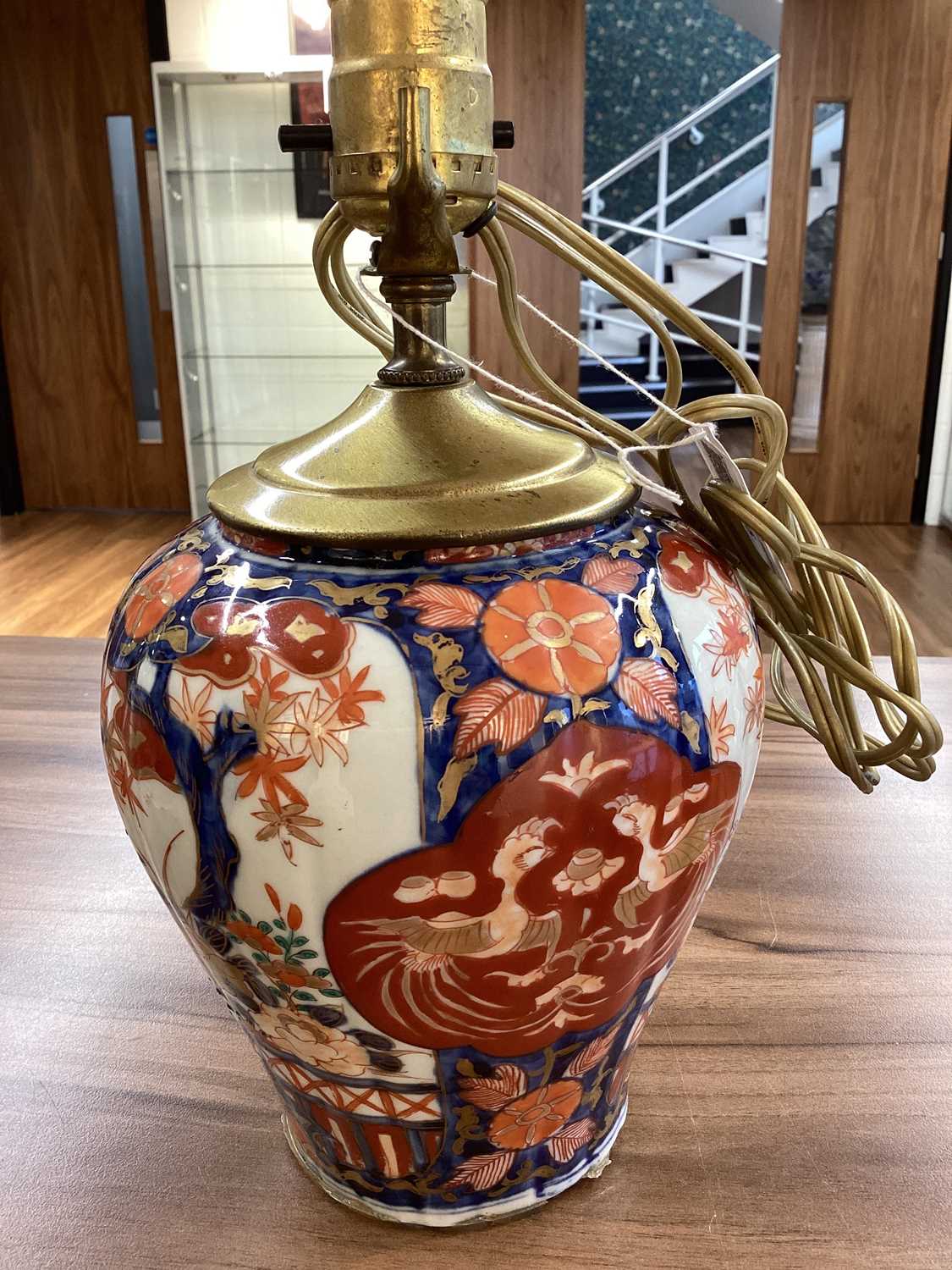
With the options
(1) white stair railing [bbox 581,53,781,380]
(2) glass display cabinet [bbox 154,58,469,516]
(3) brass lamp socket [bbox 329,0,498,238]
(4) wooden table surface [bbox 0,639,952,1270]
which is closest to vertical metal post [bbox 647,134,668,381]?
(1) white stair railing [bbox 581,53,781,380]

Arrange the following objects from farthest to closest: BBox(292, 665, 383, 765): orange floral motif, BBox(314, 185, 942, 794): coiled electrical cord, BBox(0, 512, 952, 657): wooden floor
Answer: BBox(0, 512, 952, 657): wooden floor → BBox(314, 185, 942, 794): coiled electrical cord → BBox(292, 665, 383, 765): orange floral motif

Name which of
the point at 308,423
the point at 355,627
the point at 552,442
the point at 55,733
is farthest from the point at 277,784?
the point at 308,423

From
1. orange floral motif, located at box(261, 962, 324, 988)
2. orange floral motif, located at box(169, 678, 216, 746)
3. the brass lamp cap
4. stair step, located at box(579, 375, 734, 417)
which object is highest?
the brass lamp cap

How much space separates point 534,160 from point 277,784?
→ 2.79 metres

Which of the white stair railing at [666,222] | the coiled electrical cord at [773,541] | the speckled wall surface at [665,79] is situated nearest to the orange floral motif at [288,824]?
the coiled electrical cord at [773,541]

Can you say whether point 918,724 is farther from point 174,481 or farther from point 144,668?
point 174,481

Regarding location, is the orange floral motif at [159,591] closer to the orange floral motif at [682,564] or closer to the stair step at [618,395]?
the orange floral motif at [682,564]

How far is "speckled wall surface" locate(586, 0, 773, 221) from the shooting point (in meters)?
5.52

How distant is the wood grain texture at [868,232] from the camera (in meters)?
2.84

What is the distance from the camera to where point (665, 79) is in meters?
5.60

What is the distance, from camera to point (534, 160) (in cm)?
290

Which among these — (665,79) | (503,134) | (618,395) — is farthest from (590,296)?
(503,134)

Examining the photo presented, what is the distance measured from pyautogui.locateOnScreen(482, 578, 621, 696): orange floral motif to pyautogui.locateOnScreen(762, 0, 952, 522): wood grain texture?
2.82 m

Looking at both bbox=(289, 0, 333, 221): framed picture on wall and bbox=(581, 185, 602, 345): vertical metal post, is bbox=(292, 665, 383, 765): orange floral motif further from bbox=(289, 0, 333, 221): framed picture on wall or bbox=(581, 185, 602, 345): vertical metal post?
bbox=(581, 185, 602, 345): vertical metal post
